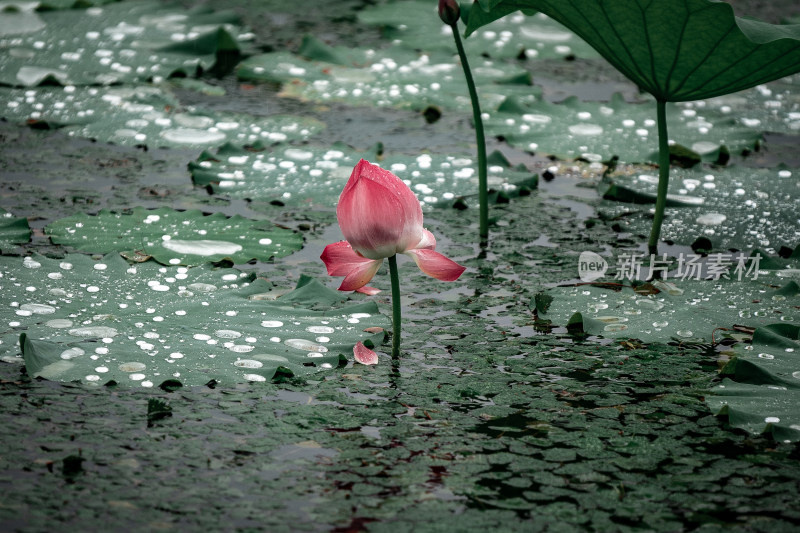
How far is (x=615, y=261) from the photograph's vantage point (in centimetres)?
213

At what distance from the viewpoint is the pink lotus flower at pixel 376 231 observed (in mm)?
1508

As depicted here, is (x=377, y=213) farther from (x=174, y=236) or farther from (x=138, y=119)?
(x=138, y=119)

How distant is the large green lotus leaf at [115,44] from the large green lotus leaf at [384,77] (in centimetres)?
22

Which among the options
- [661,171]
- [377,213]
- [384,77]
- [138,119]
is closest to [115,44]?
[138,119]

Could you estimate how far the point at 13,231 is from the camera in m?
2.07

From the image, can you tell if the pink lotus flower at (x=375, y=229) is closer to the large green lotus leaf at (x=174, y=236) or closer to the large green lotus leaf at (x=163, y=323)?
the large green lotus leaf at (x=163, y=323)

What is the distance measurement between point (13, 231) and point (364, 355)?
3.06ft

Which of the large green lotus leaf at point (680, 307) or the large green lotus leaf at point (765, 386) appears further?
the large green lotus leaf at point (680, 307)

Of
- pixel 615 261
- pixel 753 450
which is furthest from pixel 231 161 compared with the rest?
pixel 753 450

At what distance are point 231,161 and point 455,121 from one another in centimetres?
83

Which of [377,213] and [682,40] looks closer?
[377,213]

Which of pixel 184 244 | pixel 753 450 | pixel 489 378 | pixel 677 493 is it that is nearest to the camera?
pixel 677 493

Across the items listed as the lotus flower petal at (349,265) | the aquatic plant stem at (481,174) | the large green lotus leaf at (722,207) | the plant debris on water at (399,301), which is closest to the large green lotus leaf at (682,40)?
the plant debris on water at (399,301)

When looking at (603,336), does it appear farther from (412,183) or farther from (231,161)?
(231,161)
